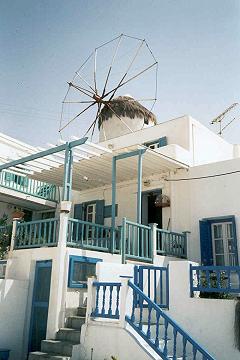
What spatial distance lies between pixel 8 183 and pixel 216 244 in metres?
9.82

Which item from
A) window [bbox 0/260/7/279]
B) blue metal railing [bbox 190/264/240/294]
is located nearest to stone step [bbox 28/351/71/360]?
blue metal railing [bbox 190/264/240/294]

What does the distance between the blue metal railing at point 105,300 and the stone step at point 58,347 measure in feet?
2.90

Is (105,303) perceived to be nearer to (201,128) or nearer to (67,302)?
(67,302)

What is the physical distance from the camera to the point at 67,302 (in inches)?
371

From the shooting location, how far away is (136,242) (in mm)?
11641

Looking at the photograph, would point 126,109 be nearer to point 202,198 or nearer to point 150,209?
point 150,209

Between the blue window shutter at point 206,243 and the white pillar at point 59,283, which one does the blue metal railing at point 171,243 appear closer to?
the blue window shutter at point 206,243

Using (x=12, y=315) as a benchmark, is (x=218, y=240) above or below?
above

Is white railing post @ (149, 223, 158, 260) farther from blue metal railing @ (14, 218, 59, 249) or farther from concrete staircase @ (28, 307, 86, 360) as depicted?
concrete staircase @ (28, 307, 86, 360)

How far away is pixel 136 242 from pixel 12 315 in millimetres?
4237

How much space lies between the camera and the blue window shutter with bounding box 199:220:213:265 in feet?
40.9

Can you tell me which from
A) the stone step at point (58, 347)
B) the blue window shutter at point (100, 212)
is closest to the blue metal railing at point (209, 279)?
the stone step at point (58, 347)

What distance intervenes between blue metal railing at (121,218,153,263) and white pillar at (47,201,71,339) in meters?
2.10

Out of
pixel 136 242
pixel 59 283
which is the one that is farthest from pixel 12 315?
pixel 136 242
